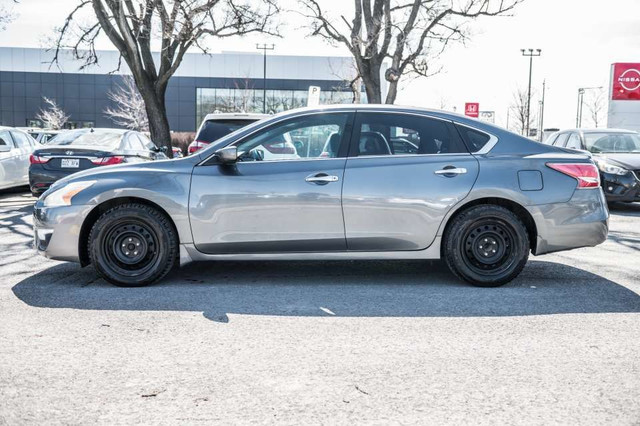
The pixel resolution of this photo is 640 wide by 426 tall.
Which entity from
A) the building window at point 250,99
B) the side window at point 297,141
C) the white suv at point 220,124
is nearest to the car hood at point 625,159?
the white suv at point 220,124

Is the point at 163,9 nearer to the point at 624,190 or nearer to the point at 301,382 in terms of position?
the point at 624,190

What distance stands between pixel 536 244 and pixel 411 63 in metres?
18.5

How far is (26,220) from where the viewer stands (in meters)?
11.0

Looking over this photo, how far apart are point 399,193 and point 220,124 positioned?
695 centimetres

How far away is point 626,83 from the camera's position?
35438mm

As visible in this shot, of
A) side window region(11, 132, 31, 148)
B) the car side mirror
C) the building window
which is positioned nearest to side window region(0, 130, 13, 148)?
side window region(11, 132, 31, 148)

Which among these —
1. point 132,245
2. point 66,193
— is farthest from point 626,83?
point 66,193

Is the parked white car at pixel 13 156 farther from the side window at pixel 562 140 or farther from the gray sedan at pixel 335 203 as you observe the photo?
the side window at pixel 562 140

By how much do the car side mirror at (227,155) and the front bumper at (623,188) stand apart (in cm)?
890

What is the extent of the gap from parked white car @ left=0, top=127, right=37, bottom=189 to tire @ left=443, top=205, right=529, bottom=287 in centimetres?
1129

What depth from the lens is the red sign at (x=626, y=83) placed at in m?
35.2

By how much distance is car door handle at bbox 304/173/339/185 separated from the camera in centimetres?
599

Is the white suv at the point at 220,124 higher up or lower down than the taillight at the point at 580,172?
higher up

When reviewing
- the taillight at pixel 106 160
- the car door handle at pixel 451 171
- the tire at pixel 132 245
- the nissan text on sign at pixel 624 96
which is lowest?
the tire at pixel 132 245
